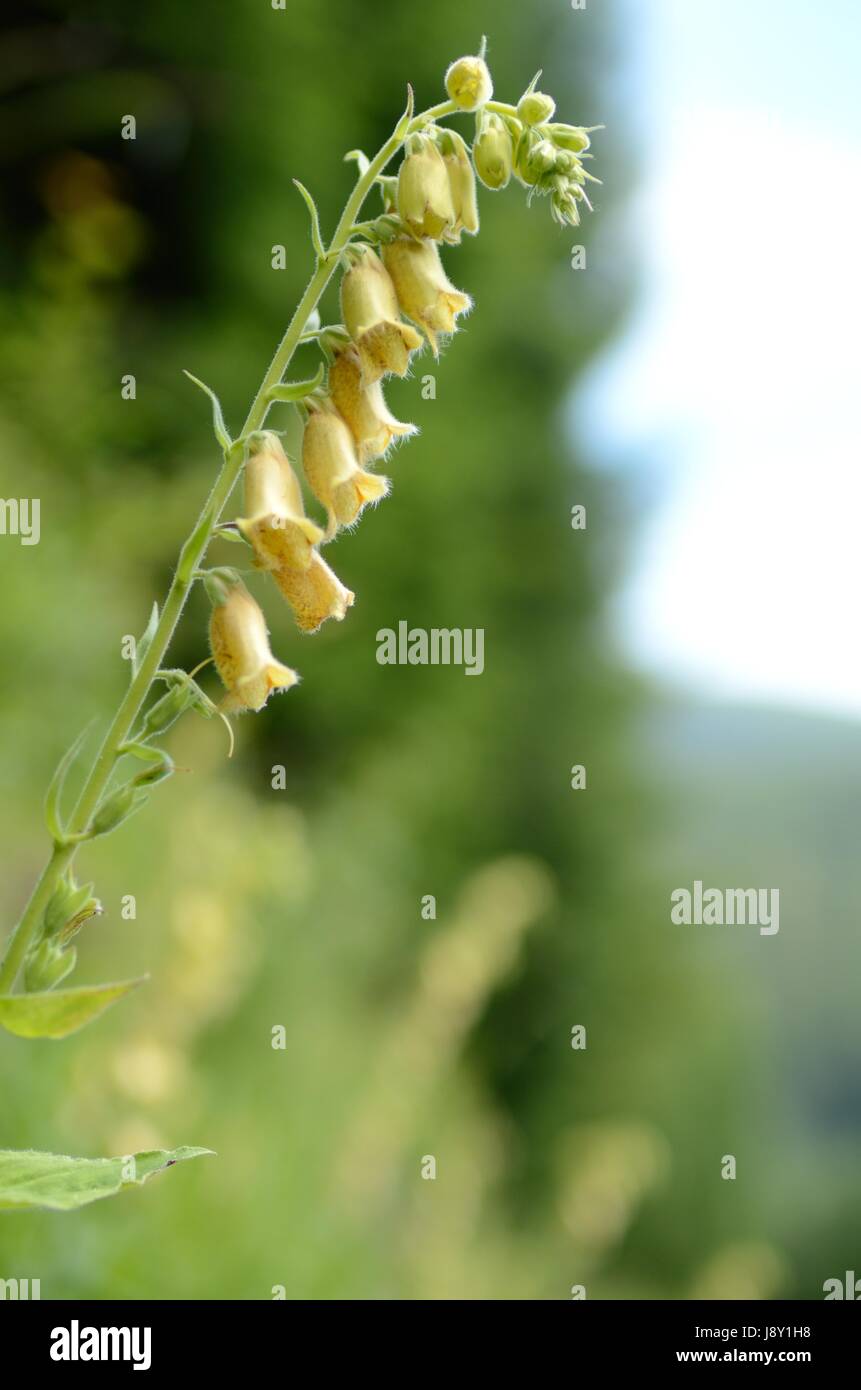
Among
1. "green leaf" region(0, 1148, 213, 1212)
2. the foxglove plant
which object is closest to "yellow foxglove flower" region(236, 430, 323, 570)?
the foxglove plant

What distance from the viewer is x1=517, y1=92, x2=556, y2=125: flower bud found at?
121 cm

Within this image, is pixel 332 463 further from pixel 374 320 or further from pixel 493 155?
pixel 493 155

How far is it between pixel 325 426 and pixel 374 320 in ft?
0.39

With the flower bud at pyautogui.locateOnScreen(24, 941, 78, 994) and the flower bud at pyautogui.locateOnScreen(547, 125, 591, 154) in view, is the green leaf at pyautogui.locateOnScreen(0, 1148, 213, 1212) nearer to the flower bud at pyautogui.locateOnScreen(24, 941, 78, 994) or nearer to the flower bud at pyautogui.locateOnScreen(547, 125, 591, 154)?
the flower bud at pyautogui.locateOnScreen(24, 941, 78, 994)

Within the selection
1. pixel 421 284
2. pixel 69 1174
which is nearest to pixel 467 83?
pixel 421 284

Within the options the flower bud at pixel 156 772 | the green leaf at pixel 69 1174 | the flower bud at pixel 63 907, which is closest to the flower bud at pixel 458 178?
the flower bud at pixel 156 772

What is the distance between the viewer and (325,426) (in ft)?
4.17

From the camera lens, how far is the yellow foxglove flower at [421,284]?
1.22 m

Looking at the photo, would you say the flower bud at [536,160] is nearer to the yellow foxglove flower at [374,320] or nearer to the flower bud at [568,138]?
the flower bud at [568,138]

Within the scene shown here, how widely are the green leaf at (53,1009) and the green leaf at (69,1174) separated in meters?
0.11

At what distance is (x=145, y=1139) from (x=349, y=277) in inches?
87.7

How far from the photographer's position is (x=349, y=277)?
1.21 meters
